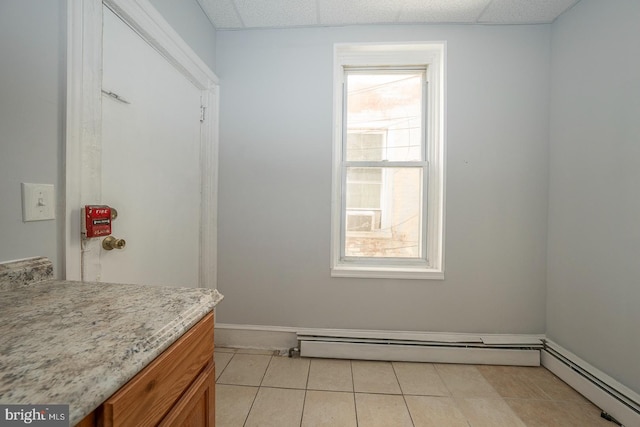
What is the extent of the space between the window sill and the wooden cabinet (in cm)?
116

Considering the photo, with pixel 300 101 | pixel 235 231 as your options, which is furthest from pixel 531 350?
pixel 300 101

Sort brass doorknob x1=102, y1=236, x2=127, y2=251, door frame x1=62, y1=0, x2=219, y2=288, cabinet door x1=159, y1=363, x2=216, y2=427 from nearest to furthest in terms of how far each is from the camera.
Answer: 1. cabinet door x1=159, y1=363, x2=216, y2=427
2. door frame x1=62, y1=0, x2=219, y2=288
3. brass doorknob x1=102, y1=236, x2=127, y2=251

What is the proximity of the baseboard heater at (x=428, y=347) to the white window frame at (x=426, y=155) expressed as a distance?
45 cm

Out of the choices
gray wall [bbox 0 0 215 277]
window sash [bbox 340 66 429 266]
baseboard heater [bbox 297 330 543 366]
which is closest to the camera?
gray wall [bbox 0 0 215 277]

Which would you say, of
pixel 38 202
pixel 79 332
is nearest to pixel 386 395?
pixel 79 332

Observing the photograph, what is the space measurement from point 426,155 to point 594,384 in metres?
1.71

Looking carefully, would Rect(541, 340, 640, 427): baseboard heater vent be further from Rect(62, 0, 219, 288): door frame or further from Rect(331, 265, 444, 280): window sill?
Rect(62, 0, 219, 288): door frame

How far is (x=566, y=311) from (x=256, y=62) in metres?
2.82

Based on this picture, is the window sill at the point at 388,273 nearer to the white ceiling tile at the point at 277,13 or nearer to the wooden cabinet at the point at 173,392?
the wooden cabinet at the point at 173,392

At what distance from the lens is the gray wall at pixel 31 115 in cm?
73

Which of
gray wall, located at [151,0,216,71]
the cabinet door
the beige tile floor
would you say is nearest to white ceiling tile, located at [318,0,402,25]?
gray wall, located at [151,0,216,71]

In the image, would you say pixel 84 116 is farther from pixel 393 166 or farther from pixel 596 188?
pixel 596 188

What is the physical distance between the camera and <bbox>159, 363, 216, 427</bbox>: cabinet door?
24.0 inches

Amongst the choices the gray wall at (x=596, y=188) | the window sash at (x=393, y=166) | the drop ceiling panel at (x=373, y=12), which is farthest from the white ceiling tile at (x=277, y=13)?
the gray wall at (x=596, y=188)
